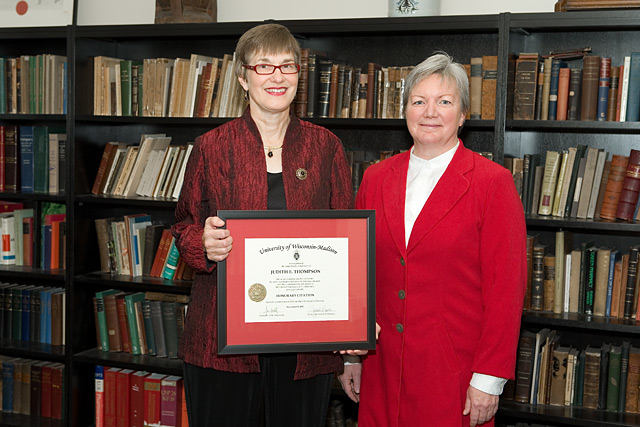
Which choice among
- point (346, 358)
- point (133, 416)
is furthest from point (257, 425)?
point (133, 416)

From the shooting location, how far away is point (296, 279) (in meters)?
2.02

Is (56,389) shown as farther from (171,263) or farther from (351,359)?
(351,359)

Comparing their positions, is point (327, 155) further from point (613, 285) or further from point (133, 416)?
point (133, 416)

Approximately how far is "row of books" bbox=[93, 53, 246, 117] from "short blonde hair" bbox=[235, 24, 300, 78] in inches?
48.6

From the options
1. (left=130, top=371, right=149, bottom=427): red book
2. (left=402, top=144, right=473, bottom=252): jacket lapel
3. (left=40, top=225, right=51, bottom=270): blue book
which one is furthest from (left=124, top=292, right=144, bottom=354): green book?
(left=402, top=144, right=473, bottom=252): jacket lapel

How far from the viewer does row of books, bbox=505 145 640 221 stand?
2955mm

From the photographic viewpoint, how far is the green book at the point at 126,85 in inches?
141

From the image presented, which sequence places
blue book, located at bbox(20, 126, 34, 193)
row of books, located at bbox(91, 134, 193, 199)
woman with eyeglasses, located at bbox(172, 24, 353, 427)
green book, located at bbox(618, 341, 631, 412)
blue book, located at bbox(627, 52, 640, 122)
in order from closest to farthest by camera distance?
woman with eyeglasses, located at bbox(172, 24, 353, 427)
blue book, located at bbox(627, 52, 640, 122)
green book, located at bbox(618, 341, 631, 412)
row of books, located at bbox(91, 134, 193, 199)
blue book, located at bbox(20, 126, 34, 193)

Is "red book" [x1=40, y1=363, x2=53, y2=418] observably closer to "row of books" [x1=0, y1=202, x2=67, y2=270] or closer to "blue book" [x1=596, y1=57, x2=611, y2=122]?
"row of books" [x1=0, y1=202, x2=67, y2=270]

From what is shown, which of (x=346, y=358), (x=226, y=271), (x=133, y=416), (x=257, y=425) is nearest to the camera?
(x=226, y=271)

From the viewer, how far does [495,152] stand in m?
2.98

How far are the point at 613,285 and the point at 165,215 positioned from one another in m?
2.26

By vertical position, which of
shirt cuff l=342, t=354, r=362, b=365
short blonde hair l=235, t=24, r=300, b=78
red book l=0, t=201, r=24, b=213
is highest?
short blonde hair l=235, t=24, r=300, b=78

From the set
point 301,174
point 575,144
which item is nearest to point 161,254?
point 301,174
